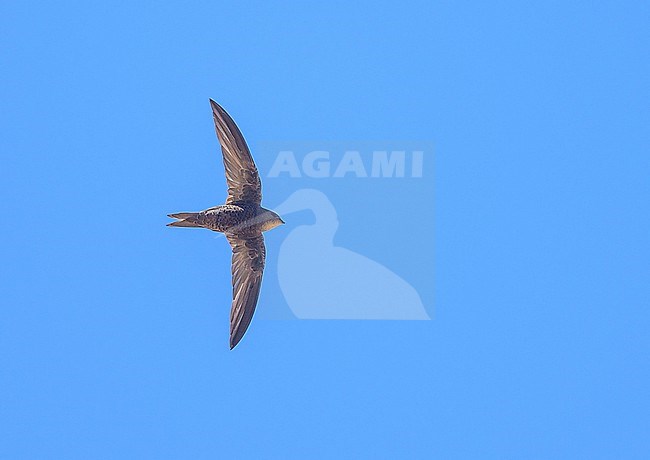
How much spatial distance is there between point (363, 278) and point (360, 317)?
11.4 inches

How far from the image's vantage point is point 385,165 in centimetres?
737

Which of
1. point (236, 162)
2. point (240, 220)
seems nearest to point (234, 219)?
point (240, 220)

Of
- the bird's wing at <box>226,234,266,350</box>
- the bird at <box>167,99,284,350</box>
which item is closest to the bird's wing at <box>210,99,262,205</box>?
the bird at <box>167,99,284,350</box>

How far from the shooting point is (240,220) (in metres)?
6.54

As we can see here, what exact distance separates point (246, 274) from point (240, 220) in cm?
38

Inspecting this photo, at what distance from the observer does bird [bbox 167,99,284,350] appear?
6414 millimetres

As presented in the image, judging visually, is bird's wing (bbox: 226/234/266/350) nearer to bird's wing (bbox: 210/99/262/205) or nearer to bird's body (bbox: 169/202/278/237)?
bird's body (bbox: 169/202/278/237)

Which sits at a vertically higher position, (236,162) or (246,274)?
(236,162)

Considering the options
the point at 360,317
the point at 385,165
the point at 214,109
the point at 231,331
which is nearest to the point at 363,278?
Result: the point at 360,317

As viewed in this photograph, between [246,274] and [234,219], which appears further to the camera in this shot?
[246,274]

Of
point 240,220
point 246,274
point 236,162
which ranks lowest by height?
point 246,274

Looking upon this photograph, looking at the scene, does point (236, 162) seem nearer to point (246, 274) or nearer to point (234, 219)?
point (234, 219)

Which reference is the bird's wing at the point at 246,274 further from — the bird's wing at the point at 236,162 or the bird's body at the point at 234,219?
the bird's wing at the point at 236,162

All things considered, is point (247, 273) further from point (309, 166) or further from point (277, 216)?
point (309, 166)
